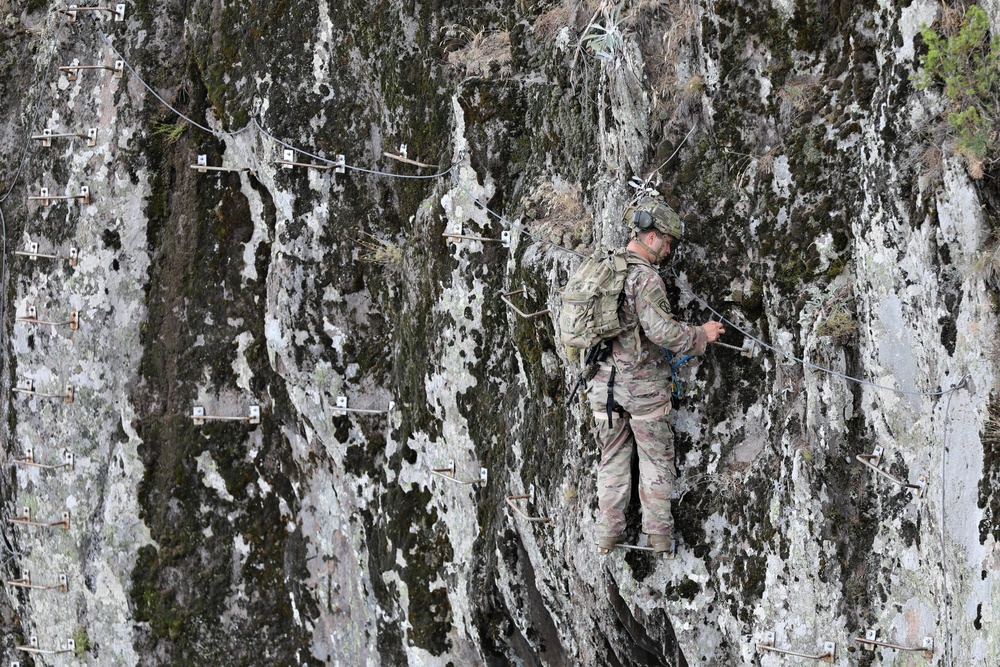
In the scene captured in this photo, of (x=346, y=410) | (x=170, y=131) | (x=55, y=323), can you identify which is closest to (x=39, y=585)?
(x=55, y=323)

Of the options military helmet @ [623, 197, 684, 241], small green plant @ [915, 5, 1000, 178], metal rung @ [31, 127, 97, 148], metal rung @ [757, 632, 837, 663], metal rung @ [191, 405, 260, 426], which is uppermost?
metal rung @ [31, 127, 97, 148]

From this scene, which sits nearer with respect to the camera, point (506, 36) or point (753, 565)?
point (753, 565)

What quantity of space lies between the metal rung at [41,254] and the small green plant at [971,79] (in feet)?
38.7

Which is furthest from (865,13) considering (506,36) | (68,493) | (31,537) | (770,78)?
(31,537)

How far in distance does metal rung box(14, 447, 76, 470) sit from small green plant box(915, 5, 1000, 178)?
41.5ft

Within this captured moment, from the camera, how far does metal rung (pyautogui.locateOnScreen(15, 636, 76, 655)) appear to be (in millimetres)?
16156

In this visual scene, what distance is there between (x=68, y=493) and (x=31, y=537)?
3.47 feet

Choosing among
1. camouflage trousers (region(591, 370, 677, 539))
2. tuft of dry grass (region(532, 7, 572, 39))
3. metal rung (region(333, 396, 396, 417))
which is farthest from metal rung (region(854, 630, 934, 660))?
tuft of dry grass (region(532, 7, 572, 39))

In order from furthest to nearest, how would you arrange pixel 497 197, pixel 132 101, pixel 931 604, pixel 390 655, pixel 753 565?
1. pixel 132 101
2. pixel 390 655
3. pixel 497 197
4. pixel 753 565
5. pixel 931 604

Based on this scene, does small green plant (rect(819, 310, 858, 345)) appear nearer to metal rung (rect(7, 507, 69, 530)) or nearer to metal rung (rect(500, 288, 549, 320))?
metal rung (rect(500, 288, 549, 320))

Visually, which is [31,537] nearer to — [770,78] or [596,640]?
[596,640]

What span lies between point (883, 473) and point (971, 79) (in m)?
3.50

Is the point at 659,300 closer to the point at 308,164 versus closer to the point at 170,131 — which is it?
the point at 308,164

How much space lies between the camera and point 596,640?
38.6 feet
